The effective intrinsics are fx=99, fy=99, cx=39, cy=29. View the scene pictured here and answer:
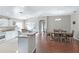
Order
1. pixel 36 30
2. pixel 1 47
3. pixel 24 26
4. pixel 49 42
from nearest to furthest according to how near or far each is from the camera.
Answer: pixel 1 47 → pixel 24 26 → pixel 36 30 → pixel 49 42

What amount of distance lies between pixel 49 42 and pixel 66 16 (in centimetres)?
272

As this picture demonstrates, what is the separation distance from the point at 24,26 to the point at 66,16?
121 cm

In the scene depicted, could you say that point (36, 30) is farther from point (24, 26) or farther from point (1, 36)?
point (1, 36)

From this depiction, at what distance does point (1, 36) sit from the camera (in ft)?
4.58

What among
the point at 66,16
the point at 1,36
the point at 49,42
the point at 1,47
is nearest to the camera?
the point at 1,47

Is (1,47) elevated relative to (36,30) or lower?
lower

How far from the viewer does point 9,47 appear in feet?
4.32
